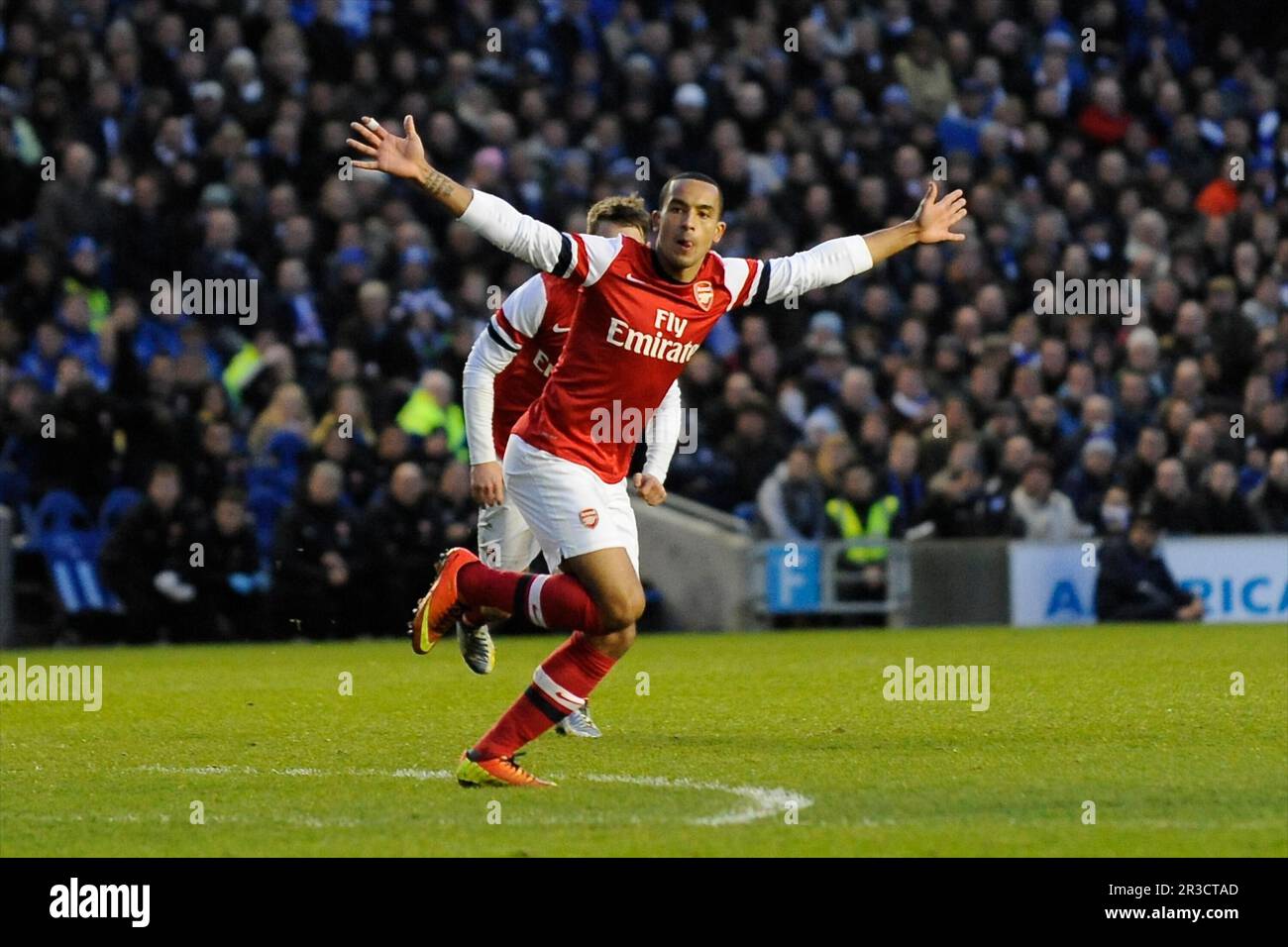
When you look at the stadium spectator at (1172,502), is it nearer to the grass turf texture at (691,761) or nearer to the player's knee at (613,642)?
the grass turf texture at (691,761)

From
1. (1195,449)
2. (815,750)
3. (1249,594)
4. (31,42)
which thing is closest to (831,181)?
(1195,449)

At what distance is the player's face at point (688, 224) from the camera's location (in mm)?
7508

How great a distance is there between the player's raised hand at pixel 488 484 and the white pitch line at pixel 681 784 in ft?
3.29

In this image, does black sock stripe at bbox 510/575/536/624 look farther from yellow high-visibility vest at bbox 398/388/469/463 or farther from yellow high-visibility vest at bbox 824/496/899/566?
yellow high-visibility vest at bbox 824/496/899/566

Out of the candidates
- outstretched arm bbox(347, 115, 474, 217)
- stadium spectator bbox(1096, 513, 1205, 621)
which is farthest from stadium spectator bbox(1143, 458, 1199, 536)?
outstretched arm bbox(347, 115, 474, 217)

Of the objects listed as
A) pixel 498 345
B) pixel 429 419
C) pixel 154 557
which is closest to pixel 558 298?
pixel 498 345

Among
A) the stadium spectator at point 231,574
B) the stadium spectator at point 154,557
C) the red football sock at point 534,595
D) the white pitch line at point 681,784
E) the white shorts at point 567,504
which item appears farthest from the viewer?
the stadium spectator at point 231,574

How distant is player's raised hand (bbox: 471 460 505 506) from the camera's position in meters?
8.19

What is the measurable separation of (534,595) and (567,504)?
0.33 m

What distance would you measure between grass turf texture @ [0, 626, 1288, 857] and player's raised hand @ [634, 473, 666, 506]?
95cm

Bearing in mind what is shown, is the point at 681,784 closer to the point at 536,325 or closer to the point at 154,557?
the point at 536,325

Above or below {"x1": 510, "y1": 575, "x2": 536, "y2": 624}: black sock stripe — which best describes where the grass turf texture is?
below

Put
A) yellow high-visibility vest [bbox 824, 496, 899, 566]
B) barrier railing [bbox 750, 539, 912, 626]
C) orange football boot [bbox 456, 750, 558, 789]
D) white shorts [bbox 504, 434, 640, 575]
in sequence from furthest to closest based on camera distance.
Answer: yellow high-visibility vest [bbox 824, 496, 899, 566] → barrier railing [bbox 750, 539, 912, 626] → white shorts [bbox 504, 434, 640, 575] → orange football boot [bbox 456, 750, 558, 789]

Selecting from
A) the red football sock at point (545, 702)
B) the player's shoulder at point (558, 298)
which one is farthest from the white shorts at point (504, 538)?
the red football sock at point (545, 702)
